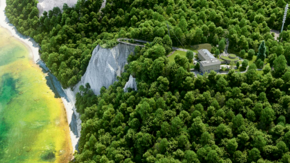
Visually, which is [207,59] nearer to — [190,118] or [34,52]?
[190,118]

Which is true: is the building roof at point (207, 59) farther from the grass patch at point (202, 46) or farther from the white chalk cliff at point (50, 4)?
the white chalk cliff at point (50, 4)

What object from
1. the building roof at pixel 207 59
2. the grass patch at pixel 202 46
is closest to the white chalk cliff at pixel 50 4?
the grass patch at pixel 202 46

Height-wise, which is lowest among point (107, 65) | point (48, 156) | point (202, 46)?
point (48, 156)

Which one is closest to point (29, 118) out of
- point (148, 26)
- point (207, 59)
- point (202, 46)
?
point (148, 26)

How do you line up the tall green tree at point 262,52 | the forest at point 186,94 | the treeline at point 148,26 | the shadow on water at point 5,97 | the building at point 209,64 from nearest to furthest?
the forest at point 186,94 → the building at point 209,64 → the tall green tree at point 262,52 → the treeline at point 148,26 → the shadow on water at point 5,97

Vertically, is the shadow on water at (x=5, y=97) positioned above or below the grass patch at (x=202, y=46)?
below

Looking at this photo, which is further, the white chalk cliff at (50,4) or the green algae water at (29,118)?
the white chalk cliff at (50,4)

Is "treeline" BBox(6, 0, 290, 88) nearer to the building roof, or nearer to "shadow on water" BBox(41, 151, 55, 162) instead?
the building roof
